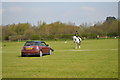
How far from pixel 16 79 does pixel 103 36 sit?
110 meters

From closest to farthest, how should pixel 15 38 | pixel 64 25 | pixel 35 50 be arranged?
pixel 35 50 → pixel 15 38 → pixel 64 25

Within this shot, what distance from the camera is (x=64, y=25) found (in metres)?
153

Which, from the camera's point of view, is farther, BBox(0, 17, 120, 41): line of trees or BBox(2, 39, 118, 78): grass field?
BBox(0, 17, 120, 41): line of trees

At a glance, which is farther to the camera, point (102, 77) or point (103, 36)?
point (103, 36)

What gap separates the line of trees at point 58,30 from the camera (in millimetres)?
118037

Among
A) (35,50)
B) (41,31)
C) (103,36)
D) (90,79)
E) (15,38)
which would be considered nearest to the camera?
(90,79)

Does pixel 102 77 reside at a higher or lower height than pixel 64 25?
lower

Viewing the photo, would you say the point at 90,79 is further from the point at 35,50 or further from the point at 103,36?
the point at 103,36

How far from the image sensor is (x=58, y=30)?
5684 inches

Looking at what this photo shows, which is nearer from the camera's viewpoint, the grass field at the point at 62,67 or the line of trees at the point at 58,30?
the grass field at the point at 62,67

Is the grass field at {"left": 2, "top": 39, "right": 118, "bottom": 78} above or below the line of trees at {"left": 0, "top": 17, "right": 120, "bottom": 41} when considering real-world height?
below

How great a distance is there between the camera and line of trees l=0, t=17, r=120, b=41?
118 m

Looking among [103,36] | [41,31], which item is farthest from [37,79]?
[41,31]

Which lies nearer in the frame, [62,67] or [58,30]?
[62,67]
